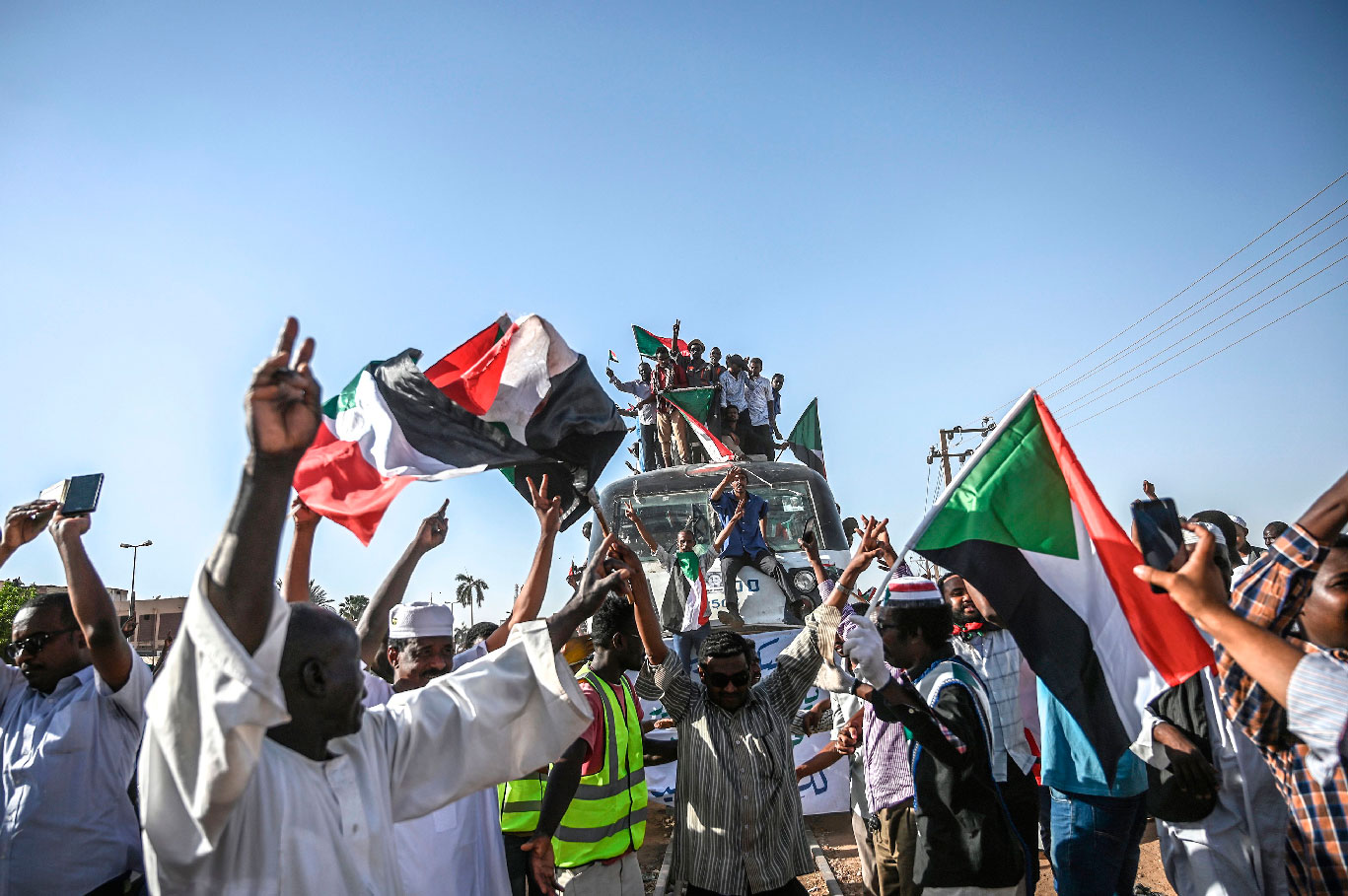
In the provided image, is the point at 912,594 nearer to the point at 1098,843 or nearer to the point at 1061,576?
the point at 1061,576

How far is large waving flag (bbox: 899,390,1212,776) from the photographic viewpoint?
316cm

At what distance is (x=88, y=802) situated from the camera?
2910 millimetres

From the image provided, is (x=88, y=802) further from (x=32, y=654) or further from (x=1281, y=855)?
A: (x=1281, y=855)

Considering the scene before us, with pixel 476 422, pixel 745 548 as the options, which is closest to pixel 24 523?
pixel 476 422

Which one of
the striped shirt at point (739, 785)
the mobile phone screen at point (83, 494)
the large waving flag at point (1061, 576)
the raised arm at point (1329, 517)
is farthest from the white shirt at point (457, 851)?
the raised arm at point (1329, 517)

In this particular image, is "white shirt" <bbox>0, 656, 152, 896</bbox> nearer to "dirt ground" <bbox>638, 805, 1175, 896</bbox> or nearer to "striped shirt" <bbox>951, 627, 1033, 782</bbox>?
"striped shirt" <bbox>951, 627, 1033, 782</bbox>

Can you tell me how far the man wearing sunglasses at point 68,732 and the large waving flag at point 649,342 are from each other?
10854 millimetres

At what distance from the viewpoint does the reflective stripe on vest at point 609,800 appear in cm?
352

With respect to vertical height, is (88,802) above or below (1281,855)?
above

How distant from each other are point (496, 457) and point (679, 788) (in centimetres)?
150

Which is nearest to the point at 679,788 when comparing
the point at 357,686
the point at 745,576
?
the point at 357,686

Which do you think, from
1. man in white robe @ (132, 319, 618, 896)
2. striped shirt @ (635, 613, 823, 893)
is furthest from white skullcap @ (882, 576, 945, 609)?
man in white robe @ (132, 319, 618, 896)

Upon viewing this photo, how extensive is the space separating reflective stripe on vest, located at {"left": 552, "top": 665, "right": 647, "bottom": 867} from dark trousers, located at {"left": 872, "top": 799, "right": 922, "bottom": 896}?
3.45 feet

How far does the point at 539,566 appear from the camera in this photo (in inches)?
124
